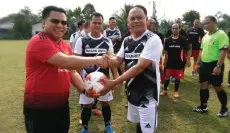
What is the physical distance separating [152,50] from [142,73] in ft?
1.23

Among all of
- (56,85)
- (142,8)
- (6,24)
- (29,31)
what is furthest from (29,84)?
(6,24)

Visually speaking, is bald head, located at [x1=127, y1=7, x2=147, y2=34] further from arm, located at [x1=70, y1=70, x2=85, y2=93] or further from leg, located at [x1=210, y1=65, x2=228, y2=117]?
leg, located at [x1=210, y1=65, x2=228, y2=117]

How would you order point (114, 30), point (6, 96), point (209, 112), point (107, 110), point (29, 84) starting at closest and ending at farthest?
point (29, 84) < point (107, 110) < point (209, 112) < point (6, 96) < point (114, 30)

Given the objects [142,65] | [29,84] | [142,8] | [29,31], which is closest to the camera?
[29,84]

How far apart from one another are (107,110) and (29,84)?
98.0 inches

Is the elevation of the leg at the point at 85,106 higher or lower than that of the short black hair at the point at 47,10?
lower

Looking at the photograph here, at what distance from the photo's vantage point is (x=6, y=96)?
8844mm

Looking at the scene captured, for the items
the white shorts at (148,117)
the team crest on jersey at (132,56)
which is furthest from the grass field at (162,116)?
the team crest on jersey at (132,56)

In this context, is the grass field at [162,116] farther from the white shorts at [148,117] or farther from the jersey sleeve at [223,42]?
the white shorts at [148,117]

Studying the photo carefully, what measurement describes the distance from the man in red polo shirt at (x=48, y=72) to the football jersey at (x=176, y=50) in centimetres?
548

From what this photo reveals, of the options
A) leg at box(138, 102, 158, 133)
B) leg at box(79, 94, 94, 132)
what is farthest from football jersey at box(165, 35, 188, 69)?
leg at box(138, 102, 158, 133)

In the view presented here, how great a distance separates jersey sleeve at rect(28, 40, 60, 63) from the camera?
10.0 feet

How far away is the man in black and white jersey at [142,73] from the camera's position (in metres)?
3.67

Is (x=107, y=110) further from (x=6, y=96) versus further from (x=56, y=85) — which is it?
(x=6, y=96)
